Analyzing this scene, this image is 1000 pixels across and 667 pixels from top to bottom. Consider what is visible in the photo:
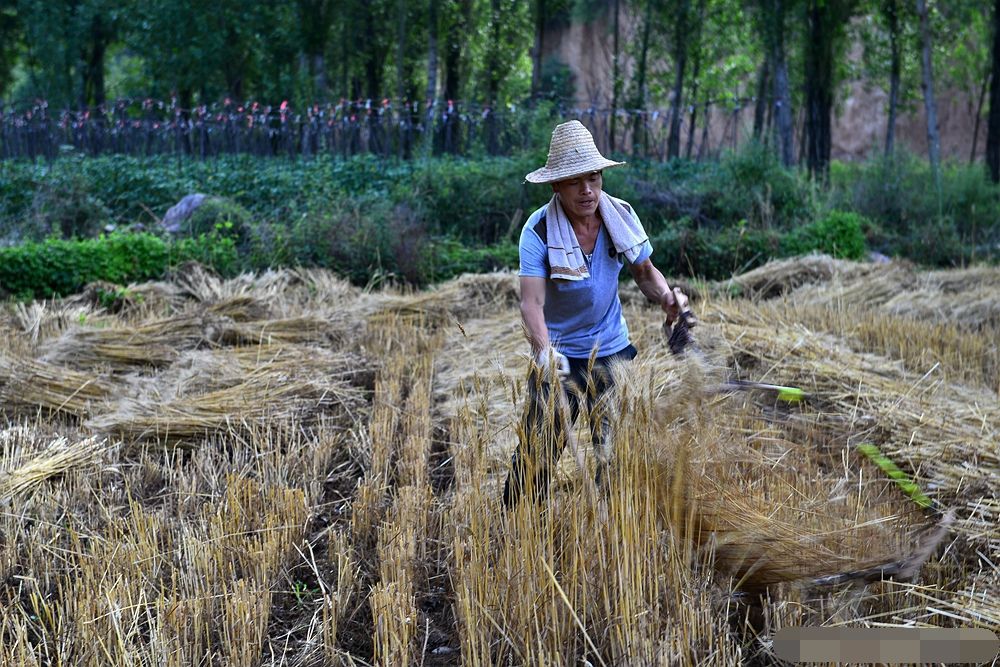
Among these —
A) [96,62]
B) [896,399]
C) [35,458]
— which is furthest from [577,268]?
[96,62]

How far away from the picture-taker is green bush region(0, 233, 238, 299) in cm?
952

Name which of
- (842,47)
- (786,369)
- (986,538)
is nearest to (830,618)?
(986,538)

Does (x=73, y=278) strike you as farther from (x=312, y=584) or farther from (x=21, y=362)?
(x=312, y=584)

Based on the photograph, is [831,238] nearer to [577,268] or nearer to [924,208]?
[924,208]

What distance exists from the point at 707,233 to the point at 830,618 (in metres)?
8.83

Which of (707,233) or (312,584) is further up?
(707,233)

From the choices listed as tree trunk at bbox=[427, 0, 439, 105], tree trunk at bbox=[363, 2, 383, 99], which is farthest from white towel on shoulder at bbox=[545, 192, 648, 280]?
tree trunk at bbox=[363, 2, 383, 99]

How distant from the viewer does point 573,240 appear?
369 cm

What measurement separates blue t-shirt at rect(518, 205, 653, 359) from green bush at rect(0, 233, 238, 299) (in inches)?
263

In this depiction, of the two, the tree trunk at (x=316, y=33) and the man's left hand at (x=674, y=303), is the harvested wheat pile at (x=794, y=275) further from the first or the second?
the tree trunk at (x=316, y=33)

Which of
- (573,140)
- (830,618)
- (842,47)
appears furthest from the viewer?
(842,47)

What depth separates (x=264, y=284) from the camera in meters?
8.85

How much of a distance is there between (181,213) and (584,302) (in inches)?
391

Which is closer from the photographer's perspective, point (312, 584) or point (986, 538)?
point (986, 538)
